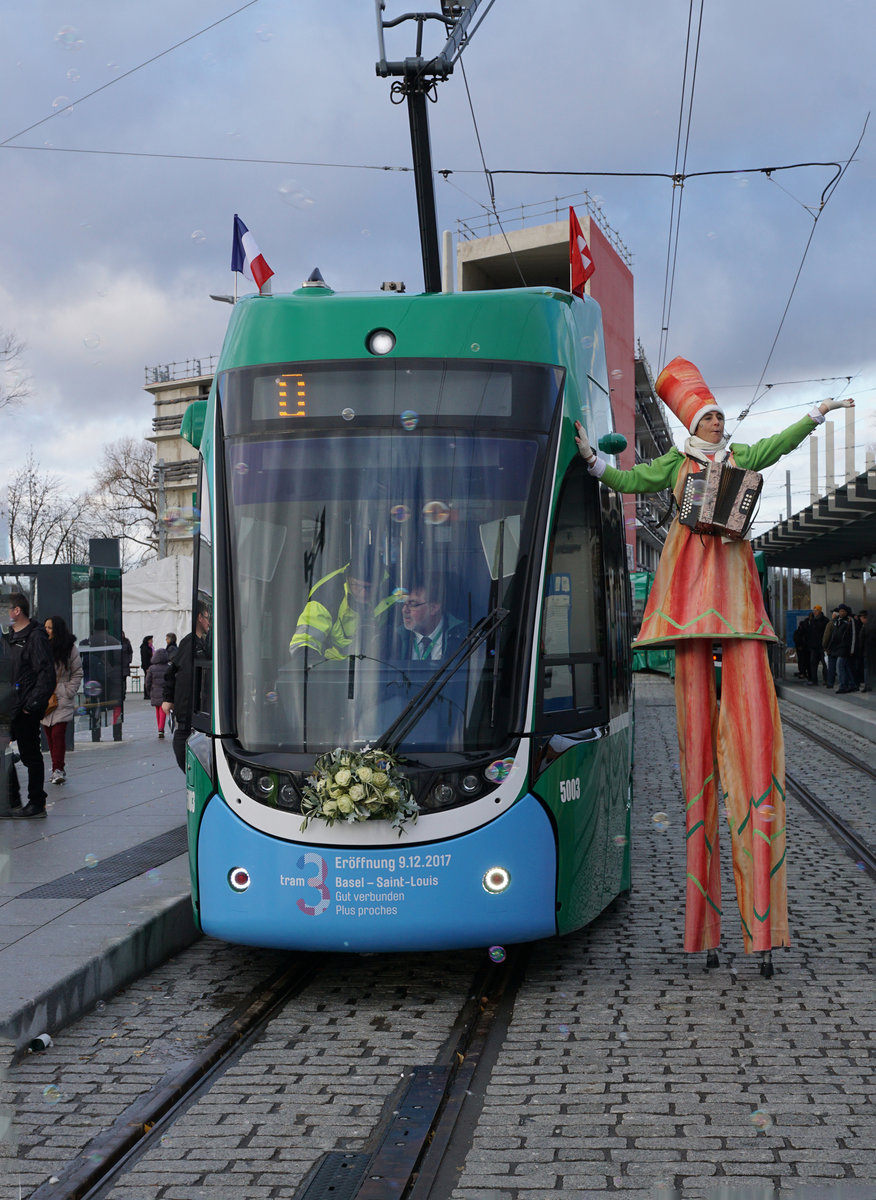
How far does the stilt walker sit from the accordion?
0.28 ft

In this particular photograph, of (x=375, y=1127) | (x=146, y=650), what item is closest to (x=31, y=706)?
(x=375, y=1127)

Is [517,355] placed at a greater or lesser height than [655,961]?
greater

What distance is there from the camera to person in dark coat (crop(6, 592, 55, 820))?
35.4ft

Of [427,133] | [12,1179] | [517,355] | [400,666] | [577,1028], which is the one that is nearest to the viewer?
[12,1179]

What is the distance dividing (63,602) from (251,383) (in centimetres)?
878

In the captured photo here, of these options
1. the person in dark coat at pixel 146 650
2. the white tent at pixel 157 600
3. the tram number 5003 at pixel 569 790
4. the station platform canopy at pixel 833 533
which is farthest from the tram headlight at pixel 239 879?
the white tent at pixel 157 600

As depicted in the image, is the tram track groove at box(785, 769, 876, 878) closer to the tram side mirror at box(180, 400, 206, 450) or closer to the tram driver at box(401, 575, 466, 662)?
the tram driver at box(401, 575, 466, 662)

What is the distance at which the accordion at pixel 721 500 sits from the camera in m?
6.15

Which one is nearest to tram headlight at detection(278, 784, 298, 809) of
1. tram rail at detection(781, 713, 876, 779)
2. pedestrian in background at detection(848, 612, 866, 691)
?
tram rail at detection(781, 713, 876, 779)

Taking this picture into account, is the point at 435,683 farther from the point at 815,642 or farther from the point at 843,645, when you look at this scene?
the point at 815,642

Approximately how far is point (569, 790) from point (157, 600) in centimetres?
3148

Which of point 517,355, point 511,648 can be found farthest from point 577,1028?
point 517,355

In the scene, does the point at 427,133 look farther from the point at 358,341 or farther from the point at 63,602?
the point at 358,341

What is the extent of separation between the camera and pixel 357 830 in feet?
18.9
